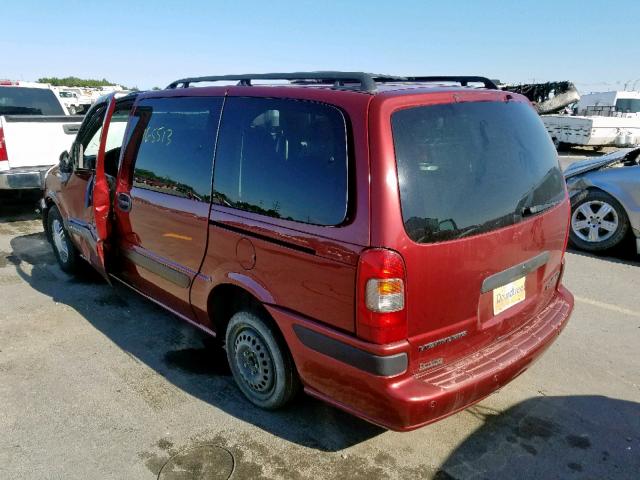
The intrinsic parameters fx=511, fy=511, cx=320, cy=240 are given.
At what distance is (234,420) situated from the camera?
2963 mm

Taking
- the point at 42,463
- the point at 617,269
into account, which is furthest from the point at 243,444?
the point at 617,269

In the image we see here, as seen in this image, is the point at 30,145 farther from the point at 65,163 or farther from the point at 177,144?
the point at 177,144

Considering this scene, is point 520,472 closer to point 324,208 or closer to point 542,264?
point 542,264

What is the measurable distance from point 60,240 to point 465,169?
14.6 feet

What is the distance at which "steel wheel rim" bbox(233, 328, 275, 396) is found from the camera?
2924mm

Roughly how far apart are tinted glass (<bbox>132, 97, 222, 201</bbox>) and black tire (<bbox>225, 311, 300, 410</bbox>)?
2.69ft

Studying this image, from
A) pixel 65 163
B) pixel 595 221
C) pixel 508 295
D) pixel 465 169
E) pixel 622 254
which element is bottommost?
pixel 622 254

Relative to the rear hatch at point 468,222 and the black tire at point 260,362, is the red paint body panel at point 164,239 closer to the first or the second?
the black tire at point 260,362

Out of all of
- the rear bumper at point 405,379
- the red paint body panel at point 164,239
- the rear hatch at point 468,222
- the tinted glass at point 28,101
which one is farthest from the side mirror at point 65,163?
the tinted glass at point 28,101

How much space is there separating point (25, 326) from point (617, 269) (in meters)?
5.91

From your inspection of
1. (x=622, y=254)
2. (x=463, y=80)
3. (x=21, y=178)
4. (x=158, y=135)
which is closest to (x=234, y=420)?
(x=158, y=135)

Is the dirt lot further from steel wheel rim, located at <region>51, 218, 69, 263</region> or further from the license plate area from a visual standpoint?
steel wheel rim, located at <region>51, 218, 69, 263</region>

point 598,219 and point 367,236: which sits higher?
point 367,236

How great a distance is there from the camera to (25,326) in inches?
165
